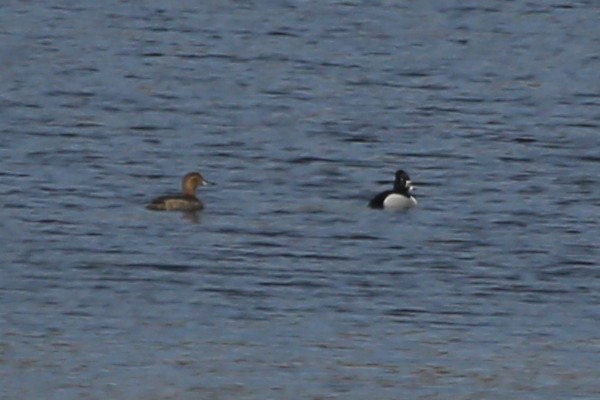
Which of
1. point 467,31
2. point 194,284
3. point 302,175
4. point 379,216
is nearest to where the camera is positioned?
point 194,284

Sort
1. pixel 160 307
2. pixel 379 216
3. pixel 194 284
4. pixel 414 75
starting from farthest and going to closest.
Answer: pixel 414 75 < pixel 379 216 < pixel 194 284 < pixel 160 307

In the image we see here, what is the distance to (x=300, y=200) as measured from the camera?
2003 centimetres

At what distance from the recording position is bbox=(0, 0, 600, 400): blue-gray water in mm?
13000

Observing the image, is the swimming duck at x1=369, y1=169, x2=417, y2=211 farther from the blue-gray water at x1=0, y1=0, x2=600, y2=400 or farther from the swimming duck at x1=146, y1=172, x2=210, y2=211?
the swimming duck at x1=146, y1=172, x2=210, y2=211

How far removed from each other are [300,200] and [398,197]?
996 millimetres

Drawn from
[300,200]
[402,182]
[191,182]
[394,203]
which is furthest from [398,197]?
[191,182]

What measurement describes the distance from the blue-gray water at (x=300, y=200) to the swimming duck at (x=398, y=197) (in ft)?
0.45

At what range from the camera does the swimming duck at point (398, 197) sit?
19.7 m

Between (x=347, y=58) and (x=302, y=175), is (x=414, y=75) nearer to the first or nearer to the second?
(x=347, y=58)

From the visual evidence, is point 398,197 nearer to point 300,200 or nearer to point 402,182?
point 402,182

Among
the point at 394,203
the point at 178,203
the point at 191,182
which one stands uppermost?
the point at 191,182

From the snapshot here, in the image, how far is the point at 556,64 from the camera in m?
28.9

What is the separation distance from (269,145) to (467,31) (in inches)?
375

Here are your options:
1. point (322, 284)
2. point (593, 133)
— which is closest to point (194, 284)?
point (322, 284)
